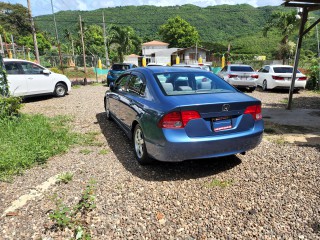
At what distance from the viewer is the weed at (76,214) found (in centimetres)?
267

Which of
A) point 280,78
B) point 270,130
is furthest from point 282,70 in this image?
point 270,130

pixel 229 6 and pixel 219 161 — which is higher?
pixel 229 6

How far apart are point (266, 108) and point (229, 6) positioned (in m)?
88.7

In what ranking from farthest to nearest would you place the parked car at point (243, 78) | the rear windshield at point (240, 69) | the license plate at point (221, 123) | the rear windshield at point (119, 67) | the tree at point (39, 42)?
the tree at point (39, 42) < the rear windshield at point (119, 67) < the rear windshield at point (240, 69) < the parked car at point (243, 78) < the license plate at point (221, 123)

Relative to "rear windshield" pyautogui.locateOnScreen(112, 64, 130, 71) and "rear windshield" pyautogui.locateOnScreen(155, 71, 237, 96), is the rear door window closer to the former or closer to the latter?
"rear windshield" pyautogui.locateOnScreen(112, 64, 130, 71)

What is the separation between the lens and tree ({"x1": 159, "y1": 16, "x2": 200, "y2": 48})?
8406 cm

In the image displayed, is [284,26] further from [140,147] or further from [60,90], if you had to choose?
[140,147]

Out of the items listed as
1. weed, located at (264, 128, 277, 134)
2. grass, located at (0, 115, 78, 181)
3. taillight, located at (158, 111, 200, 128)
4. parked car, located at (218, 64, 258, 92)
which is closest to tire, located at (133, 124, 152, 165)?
taillight, located at (158, 111, 200, 128)

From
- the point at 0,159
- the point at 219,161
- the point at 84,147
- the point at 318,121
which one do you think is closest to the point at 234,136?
the point at 219,161

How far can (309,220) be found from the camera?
2.79 metres

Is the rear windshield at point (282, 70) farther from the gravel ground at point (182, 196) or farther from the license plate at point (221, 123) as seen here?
the license plate at point (221, 123)

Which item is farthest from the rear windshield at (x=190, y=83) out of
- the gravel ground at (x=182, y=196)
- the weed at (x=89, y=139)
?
the weed at (x=89, y=139)

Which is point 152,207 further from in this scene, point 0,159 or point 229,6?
point 229,6

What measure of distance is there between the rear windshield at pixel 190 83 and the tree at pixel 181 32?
270ft
